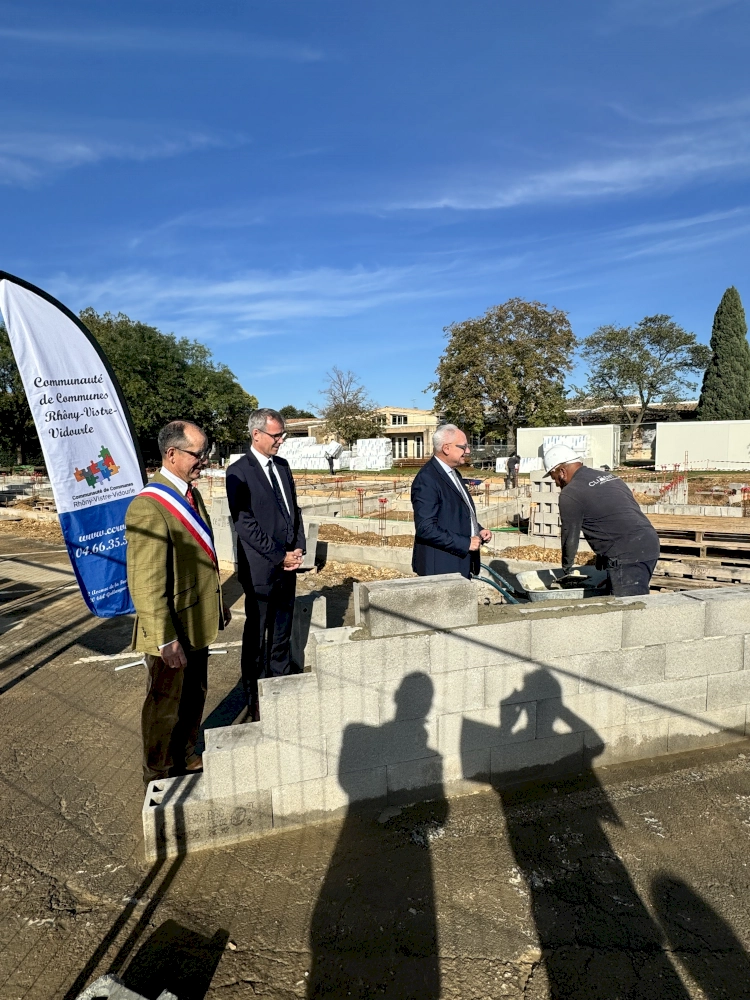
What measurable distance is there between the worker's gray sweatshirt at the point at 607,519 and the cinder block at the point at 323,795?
2.11 meters

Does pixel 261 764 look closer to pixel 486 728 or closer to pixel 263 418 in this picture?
pixel 486 728

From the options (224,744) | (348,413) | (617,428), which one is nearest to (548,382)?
(617,428)

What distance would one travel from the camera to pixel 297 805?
10.6ft

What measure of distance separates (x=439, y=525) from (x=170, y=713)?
205cm

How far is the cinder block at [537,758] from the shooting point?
356cm

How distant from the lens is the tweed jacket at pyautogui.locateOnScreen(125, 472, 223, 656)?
3062 millimetres

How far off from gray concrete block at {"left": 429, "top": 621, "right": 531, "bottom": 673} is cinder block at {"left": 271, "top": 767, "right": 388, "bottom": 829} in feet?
2.32

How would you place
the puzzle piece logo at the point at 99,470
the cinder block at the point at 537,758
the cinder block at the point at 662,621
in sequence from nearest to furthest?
the cinder block at the point at 537,758 < the cinder block at the point at 662,621 < the puzzle piece logo at the point at 99,470

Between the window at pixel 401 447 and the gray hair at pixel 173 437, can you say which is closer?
the gray hair at pixel 173 437

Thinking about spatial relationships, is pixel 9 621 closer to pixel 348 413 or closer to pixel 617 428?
pixel 617 428

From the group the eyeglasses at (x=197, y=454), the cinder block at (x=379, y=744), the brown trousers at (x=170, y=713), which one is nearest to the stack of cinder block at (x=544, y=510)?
the cinder block at (x=379, y=744)

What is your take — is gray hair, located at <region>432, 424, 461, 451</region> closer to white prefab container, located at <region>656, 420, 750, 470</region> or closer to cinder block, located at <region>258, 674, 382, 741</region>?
cinder block, located at <region>258, 674, 382, 741</region>

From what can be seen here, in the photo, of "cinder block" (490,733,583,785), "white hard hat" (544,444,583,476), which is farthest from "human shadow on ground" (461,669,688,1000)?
"white hard hat" (544,444,583,476)

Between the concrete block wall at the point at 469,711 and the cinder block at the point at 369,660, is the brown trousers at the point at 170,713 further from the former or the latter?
the cinder block at the point at 369,660
